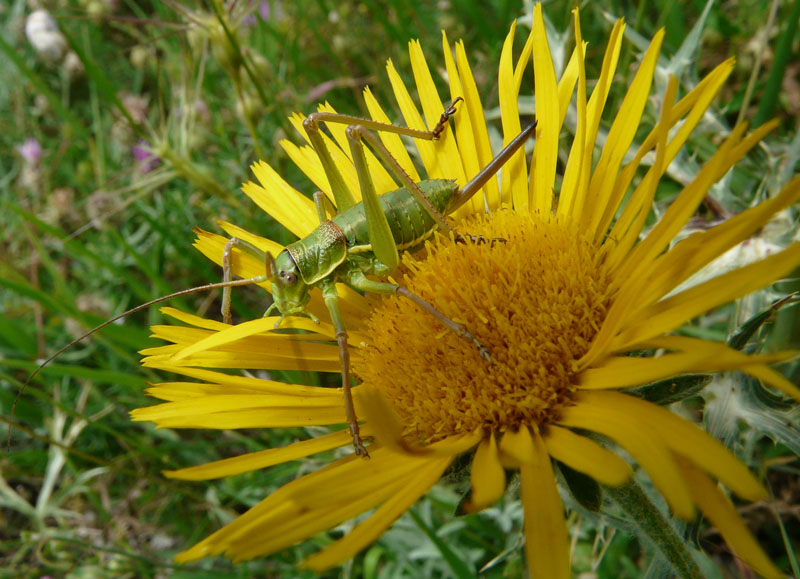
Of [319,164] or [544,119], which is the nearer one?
[544,119]

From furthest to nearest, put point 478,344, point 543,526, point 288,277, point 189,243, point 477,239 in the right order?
point 189,243, point 288,277, point 477,239, point 478,344, point 543,526

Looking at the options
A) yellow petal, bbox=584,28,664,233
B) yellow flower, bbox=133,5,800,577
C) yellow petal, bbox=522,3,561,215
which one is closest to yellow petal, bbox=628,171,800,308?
yellow flower, bbox=133,5,800,577

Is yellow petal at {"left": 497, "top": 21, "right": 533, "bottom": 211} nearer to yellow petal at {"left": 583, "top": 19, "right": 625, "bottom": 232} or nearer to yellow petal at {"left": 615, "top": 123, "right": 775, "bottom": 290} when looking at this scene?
yellow petal at {"left": 583, "top": 19, "right": 625, "bottom": 232}

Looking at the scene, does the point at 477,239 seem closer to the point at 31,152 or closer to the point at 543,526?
the point at 543,526

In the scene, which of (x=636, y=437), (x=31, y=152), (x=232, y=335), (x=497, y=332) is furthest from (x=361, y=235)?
(x=31, y=152)

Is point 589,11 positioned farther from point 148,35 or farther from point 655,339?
point 148,35

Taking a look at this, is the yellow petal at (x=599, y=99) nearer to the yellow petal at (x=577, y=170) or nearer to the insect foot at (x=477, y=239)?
the yellow petal at (x=577, y=170)
